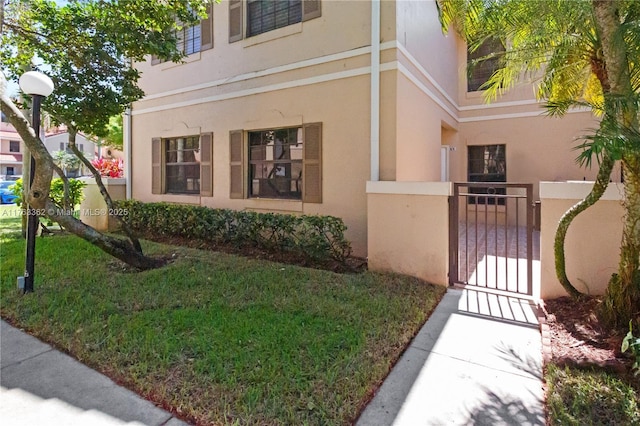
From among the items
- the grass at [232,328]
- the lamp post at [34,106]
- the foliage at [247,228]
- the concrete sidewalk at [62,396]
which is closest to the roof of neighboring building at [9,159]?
the foliage at [247,228]

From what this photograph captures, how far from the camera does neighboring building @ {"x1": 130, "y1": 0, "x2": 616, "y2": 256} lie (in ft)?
21.2

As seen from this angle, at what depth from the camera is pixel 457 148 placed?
11227mm

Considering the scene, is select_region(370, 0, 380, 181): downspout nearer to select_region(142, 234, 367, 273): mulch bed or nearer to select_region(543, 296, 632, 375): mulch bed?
select_region(142, 234, 367, 273): mulch bed

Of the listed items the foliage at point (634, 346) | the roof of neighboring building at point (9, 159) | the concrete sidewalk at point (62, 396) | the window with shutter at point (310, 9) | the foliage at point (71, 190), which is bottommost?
the concrete sidewalk at point (62, 396)

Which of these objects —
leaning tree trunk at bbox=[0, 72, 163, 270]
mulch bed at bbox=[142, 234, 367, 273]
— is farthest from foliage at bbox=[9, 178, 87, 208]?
leaning tree trunk at bbox=[0, 72, 163, 270]

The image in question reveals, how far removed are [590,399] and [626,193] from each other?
2.21m

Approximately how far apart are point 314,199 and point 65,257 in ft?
15.7

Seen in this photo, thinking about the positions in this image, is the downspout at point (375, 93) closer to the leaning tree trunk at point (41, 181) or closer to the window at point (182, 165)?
the leaning tree trunk at point (41, 181)

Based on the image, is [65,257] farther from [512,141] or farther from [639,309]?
[512,141]

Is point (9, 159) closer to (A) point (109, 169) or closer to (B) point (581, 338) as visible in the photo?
(A) point (109, 169)

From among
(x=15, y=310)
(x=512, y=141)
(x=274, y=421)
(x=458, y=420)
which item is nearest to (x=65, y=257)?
(x=15, y=310)

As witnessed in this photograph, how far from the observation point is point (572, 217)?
13.1 feet

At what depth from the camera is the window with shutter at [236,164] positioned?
803cm

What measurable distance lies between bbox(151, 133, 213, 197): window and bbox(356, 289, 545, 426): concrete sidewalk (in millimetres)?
6558
